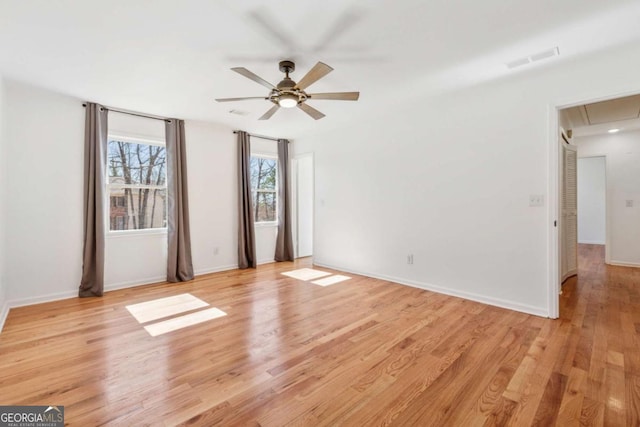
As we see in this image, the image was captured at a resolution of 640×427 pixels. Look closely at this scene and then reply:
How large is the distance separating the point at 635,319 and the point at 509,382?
205 centimetres

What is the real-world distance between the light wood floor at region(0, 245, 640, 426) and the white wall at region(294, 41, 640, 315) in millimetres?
459

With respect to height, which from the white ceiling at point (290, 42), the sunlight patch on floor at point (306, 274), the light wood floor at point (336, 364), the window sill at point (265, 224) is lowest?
the light wood floor at point (336, 364)

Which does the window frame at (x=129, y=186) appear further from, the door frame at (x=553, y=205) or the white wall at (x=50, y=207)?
the door frame at (x=553, y=205)

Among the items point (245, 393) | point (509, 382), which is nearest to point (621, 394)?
point (509, 382)

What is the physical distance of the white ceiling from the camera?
2037 millimetres

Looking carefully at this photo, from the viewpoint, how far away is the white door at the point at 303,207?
6.27 m

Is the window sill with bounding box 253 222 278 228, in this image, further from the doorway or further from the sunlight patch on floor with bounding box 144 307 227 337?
the sunlight patch on floor with bounding box 144 307 227 337

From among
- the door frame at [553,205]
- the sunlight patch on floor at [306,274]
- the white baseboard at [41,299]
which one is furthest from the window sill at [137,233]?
the door frame at [553,205]

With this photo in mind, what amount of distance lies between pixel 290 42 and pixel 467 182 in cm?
255

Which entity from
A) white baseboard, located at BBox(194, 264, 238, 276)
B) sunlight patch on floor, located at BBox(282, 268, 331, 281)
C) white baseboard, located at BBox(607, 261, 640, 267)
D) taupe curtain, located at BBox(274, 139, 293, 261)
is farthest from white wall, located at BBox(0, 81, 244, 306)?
white baseboard, located at BBox(607, 261, 640, 267)

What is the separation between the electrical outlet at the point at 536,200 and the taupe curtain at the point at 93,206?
5.14 m

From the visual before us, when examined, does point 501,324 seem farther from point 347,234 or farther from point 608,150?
point 608,150

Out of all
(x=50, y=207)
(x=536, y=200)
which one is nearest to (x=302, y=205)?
(x=50, y=207)

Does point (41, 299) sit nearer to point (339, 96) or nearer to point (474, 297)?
point (339, 96)
